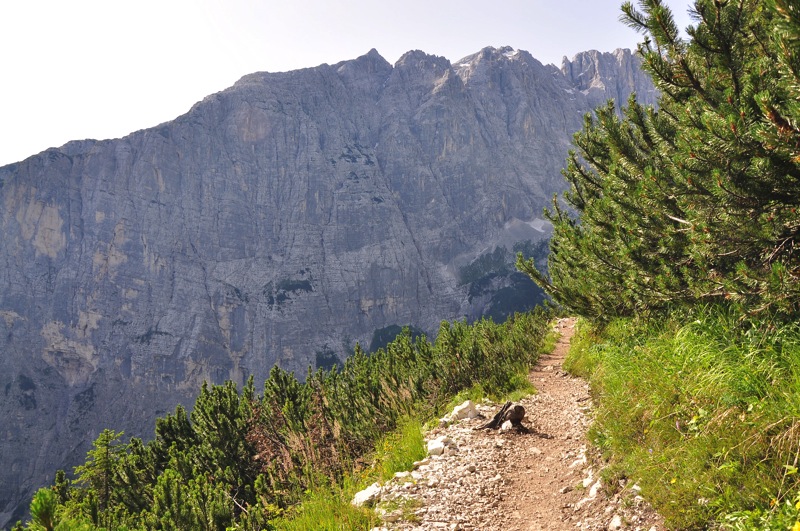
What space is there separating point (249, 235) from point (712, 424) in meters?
164

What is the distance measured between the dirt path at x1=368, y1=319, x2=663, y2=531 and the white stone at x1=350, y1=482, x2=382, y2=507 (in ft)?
0.34

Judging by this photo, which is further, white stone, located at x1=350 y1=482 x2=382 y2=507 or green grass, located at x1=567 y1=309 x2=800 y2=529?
white stone, located at x1=350 y1=482 x2=382 y2=507

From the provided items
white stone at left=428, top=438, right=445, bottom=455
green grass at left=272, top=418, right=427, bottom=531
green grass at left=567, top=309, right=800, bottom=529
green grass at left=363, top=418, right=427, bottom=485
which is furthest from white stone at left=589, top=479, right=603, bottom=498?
green grass at left=363, top=418, right=427, bottom=485

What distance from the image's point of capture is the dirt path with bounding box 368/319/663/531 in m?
4.39

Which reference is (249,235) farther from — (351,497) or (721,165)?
(721,165)

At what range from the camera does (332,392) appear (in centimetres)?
1238

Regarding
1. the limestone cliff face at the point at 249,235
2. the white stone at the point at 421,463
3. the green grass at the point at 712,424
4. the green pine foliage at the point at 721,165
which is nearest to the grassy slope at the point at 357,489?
the white stone at the point at 421,463

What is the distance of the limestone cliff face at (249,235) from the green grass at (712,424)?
137 m

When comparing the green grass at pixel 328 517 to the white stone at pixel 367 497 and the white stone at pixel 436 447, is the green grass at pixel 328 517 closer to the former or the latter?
the white stone at pixel 367 497

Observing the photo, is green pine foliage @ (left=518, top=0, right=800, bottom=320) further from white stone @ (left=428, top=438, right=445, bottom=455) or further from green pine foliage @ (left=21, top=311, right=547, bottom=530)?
green pine foliage @ (left=21, top=311, right=547, bottom=530)

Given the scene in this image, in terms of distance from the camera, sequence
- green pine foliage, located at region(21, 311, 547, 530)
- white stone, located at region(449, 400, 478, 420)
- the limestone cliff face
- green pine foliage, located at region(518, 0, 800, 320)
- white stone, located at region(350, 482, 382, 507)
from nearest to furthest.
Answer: green pine foliage, located at region(518, 0, 800, 320) < white stone, located at region(350, 482, 382, 507) < green pine foliage, located at region(21, 311, 547, 530) < white stone, located at region(449, 400, 478, 420) < the limestone cliff face

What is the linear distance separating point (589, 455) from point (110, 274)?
161m

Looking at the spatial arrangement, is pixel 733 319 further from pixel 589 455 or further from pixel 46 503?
pixel 46 503

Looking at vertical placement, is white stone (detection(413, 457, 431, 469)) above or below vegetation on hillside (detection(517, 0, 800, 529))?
below
